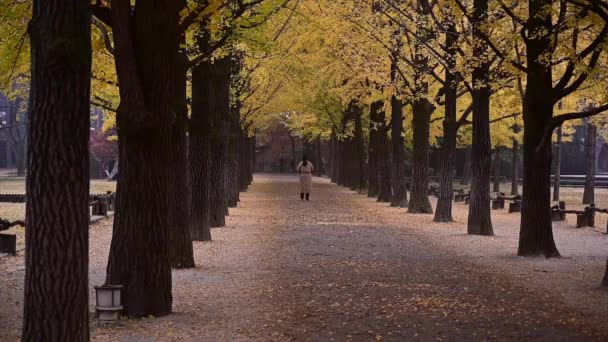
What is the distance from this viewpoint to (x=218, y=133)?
21.5m

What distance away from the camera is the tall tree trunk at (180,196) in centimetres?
1383

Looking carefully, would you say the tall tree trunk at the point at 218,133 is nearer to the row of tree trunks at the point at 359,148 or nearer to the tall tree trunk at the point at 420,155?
the tall tree trunk at the point at 420,155

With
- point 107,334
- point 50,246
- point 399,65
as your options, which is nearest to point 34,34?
point 50,246

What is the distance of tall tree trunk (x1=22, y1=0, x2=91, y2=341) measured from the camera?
6488 mm

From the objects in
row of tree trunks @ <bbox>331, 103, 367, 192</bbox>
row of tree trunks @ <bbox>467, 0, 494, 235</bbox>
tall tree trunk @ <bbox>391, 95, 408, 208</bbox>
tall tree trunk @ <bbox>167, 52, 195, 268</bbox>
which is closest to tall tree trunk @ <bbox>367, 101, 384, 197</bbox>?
row of tree trunks @ <bbox>331, 103, 367, 192</bbox>

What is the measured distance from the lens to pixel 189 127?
58.3 feet

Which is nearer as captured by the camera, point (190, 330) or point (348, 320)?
point (190, 330)

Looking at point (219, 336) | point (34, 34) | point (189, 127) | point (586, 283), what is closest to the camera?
point (34, 34)

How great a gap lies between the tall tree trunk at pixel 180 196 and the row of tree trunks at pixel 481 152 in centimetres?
872

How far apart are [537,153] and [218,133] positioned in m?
8.04

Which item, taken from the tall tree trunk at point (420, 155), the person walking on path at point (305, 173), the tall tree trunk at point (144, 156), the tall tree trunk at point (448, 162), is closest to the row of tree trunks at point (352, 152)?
the person walking on path at point (305, 173)

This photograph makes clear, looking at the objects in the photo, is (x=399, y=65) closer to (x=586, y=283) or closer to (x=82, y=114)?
(x=586, y=283)

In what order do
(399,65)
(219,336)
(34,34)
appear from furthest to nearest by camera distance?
(399,65), (219,336), (34,34)

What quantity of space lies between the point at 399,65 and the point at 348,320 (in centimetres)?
1977
